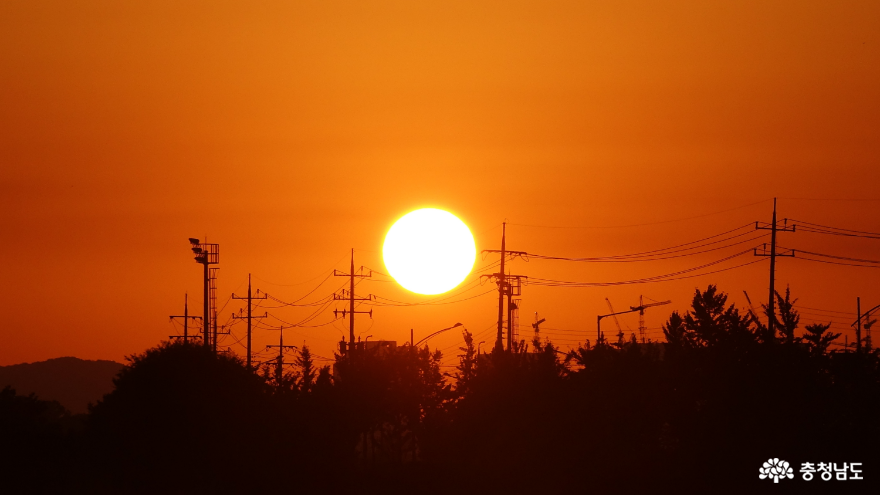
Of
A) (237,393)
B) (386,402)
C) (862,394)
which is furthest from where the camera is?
(386,402)

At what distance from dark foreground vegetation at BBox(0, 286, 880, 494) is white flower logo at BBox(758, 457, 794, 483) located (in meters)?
0.37

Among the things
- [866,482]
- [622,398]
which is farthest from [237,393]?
[866,482]

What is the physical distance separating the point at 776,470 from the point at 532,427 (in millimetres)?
→ 10426

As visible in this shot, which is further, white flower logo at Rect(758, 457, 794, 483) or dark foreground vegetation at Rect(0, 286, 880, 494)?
dark foreground vegetation at Rect(0, 286, 880, 494)

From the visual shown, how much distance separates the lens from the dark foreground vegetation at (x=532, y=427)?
42281 millimetres

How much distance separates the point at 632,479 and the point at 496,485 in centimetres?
544

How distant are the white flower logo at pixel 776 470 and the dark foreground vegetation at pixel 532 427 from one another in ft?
1.22

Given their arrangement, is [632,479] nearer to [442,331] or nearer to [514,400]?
[514,400]

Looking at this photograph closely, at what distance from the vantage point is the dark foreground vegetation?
139 ft

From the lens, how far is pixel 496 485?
146 ft

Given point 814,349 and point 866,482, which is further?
point 814,349

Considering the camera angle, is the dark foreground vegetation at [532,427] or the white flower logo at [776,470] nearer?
the white flower logo at [776,470]

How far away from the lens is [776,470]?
132 ft

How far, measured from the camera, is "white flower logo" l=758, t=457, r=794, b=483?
132 feet
